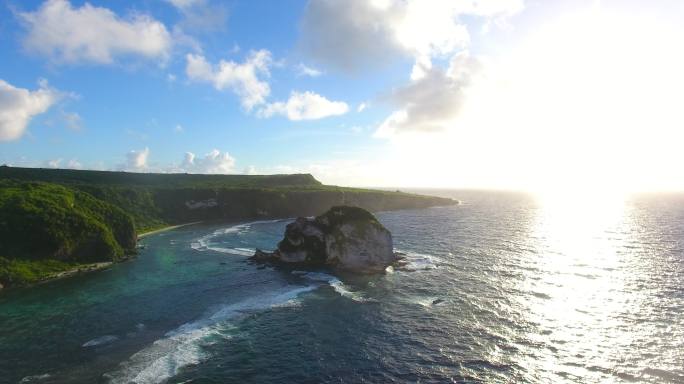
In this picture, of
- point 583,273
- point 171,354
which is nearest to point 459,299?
point 583,273

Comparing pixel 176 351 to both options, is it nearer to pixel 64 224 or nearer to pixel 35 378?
pixel 35 378

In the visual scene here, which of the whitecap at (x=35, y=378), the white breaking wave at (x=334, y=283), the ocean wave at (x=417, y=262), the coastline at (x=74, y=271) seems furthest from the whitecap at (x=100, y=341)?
the ocean wave at (x=417, y=262)

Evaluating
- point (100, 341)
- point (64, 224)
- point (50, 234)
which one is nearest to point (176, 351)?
point (100, 341)

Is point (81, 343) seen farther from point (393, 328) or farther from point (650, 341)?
point (650, 341)

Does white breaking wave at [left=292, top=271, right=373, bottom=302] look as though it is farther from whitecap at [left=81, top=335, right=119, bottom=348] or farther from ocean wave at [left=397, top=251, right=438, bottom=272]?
whitecap at [left=81, top=335, right=119, bottom=348]

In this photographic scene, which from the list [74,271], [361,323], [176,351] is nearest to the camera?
[176,351]
